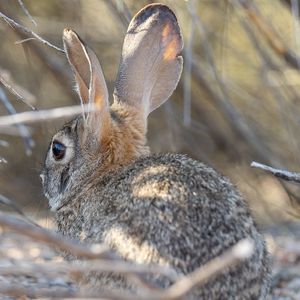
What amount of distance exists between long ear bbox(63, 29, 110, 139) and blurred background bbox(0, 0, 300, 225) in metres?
1.67

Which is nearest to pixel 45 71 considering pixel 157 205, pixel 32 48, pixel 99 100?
pixel 32 48

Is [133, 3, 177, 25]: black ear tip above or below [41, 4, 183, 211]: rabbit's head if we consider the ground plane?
above

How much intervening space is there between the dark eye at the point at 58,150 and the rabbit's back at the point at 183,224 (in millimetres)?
892

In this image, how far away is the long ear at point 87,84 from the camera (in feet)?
14.9

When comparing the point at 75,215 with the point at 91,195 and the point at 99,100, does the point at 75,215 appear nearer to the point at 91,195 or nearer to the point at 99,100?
the point at 91,195

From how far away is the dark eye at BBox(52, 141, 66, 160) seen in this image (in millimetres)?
5117

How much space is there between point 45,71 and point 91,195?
11.6 ft

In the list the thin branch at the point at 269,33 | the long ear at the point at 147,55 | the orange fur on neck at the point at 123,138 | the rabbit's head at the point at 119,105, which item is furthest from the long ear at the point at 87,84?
the thin branch at the point at 269,33

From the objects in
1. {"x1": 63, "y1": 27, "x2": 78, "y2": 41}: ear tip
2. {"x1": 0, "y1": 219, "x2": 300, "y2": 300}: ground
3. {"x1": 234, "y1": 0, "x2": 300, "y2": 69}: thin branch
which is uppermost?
{"x1": 234, "y1": 0, "x2": 300, "y2": 69}: thin branch

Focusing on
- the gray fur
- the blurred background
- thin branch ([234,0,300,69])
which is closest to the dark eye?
the gray fur

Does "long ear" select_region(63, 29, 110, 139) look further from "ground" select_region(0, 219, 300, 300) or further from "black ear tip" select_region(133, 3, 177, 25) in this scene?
"ground" select_region(0, 219, 300, 300)

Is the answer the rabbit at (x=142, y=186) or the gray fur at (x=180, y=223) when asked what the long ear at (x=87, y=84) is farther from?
the gray fur at (x=180, y=223)

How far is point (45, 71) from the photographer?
8.00 m

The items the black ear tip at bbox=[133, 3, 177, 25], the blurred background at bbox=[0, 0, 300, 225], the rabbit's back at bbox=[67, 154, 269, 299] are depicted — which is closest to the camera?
the rabbit's back at bbox=[67, 154, 269, 299]
